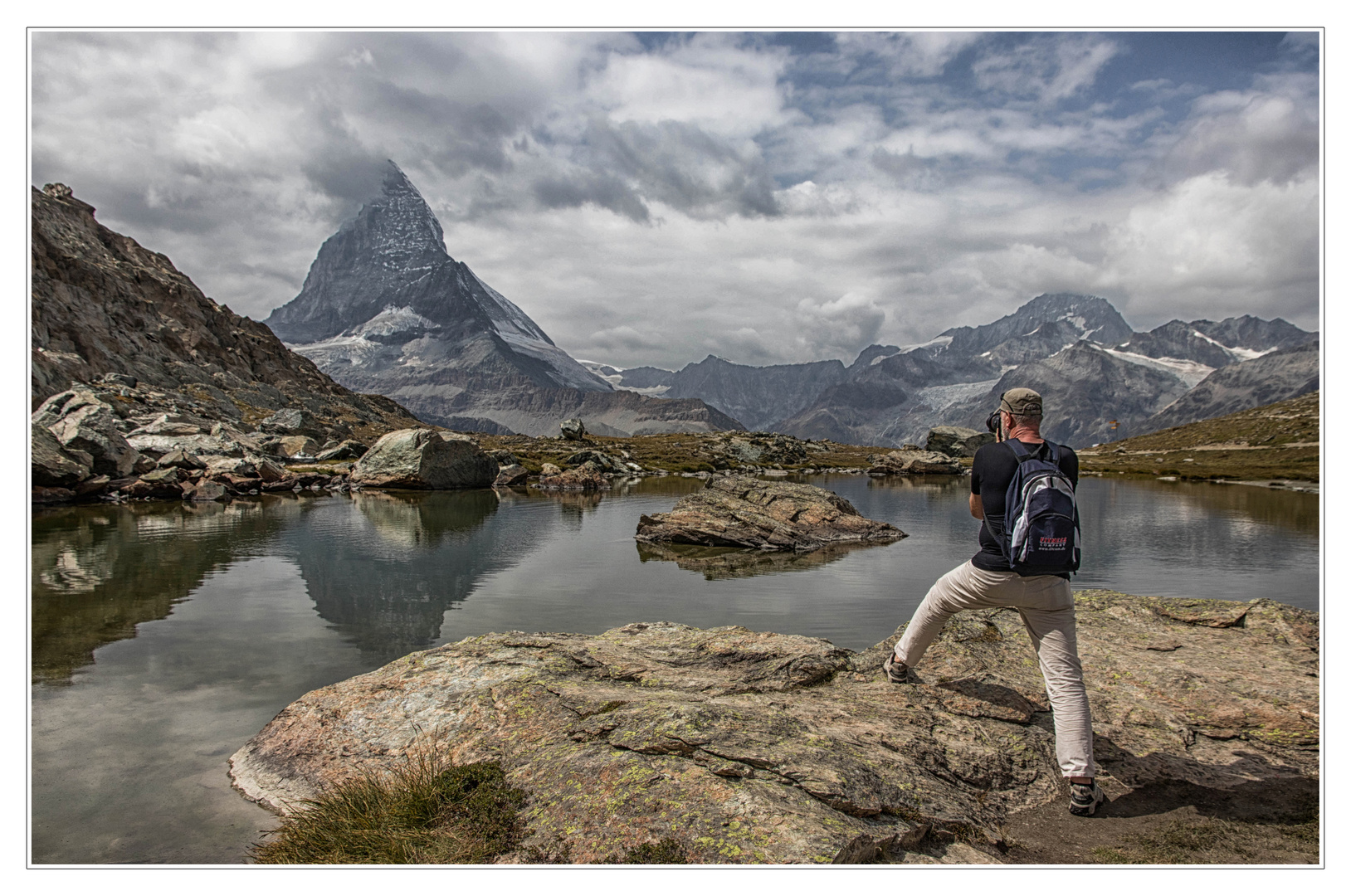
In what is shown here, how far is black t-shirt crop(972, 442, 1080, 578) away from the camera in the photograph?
8570 mm

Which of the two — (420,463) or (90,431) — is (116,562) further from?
(420,463)

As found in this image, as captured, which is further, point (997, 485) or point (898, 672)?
point (898, 672)

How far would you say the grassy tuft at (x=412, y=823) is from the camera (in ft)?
22.7

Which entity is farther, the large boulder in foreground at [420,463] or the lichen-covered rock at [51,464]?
the large boulder in foreground at [420,463]

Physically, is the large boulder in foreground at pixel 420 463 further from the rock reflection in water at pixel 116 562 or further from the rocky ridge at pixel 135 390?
the rock reflection in water at pixel 116 562

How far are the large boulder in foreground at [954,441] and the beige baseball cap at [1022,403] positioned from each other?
16400 cm

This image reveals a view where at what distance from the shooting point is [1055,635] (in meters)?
8.57

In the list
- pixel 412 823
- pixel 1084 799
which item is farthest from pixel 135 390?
pixel 1084 799

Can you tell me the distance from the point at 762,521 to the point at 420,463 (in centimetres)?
4989

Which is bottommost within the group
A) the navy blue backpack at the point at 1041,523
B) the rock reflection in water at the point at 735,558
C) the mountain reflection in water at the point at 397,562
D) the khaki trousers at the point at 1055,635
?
the rock reflection in water at the point at 735,558

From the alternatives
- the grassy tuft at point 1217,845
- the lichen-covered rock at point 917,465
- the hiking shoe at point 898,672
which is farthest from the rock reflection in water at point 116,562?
the lichen-covered rock at point 917,465

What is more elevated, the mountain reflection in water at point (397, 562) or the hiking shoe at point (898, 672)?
the hiking shoe at point (898, 672)

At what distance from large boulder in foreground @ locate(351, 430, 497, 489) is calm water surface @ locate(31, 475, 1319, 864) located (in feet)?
66.2
